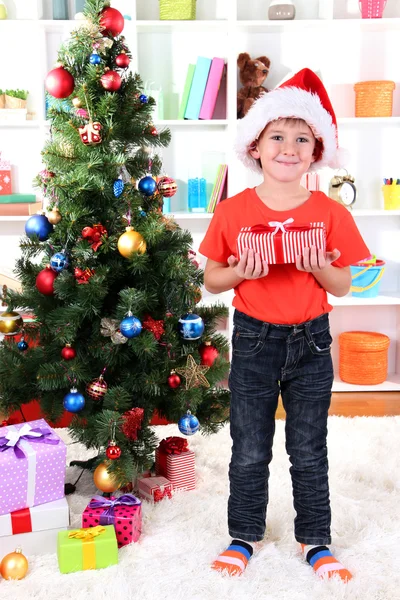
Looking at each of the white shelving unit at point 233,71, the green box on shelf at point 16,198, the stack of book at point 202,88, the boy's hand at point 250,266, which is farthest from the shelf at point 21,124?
the boy's hand at point 250,266

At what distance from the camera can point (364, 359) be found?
3.53 metres

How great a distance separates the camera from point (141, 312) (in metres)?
2.12

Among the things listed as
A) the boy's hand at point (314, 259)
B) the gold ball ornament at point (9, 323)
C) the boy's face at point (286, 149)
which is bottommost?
the gold ball ornament at point (9, 323)

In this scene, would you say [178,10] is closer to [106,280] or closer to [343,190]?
[343,190]

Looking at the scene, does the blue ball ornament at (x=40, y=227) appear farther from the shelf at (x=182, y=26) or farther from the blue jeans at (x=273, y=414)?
the shelf at (x=182, y=26)

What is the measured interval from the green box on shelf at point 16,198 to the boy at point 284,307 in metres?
1.89

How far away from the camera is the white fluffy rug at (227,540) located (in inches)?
67.7

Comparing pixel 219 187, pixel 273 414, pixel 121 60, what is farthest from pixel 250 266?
pixel 219 187

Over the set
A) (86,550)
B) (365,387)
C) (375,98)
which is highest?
(375,98)

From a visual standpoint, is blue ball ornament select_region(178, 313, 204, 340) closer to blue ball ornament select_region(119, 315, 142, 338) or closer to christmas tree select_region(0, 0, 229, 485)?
christmas tree select_region(0, 0, 229, 485)

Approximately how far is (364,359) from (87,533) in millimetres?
2013

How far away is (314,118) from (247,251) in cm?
36

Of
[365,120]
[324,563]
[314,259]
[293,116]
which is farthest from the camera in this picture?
[365,120]

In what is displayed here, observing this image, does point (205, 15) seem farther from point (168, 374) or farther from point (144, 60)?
point (168, 374)
